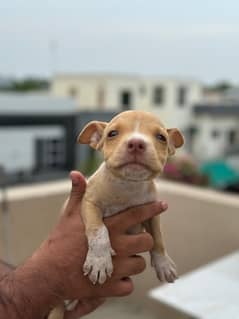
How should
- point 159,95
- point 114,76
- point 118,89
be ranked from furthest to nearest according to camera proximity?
point 118,89 → point 159,95 → point 114,76

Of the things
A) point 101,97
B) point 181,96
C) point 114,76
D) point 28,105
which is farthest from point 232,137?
point 28,105

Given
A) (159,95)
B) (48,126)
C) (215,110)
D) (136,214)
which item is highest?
(136,214)

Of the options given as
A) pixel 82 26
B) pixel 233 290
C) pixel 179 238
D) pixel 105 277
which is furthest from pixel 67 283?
pixel 82 26

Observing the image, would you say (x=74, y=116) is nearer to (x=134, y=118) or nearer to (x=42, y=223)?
(x=42, y=223)

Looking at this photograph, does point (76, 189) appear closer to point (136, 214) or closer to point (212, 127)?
point (136, 214)

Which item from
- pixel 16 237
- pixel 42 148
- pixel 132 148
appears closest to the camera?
pixel 132 148

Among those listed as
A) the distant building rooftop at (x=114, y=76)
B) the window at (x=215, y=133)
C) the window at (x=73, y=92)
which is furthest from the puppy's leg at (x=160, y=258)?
the window at (x=215, y=133)

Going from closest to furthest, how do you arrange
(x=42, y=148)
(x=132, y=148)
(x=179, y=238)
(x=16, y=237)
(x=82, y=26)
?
(x=132, y=148) < (x=16, y=237) < (x=179, y=238) < (x=82, y=26) < (x=42, y=148)
